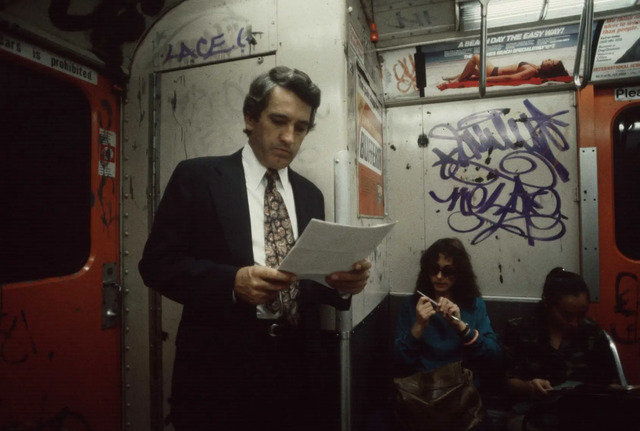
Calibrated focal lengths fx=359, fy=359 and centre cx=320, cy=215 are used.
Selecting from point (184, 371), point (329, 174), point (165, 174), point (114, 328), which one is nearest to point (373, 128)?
point (329, 174)

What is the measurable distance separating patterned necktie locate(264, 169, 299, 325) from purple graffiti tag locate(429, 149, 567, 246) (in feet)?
5.61

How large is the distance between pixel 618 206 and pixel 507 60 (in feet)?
4.31

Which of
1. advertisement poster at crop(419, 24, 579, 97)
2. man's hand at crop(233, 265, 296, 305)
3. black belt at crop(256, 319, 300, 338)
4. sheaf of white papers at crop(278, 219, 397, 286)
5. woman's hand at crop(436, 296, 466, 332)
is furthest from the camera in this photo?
advertisement poster at crop(419, 24, 579, 97)

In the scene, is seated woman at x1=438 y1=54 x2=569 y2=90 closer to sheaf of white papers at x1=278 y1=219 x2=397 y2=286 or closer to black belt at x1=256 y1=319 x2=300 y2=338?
sheaf of white papers at x1=278 y1=219 x2=397 y2=286

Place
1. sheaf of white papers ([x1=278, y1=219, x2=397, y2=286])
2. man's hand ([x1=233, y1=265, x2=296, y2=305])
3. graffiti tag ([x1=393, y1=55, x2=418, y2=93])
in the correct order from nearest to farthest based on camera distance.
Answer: sheaf of white papers ([x1=278, y1=219, x2=397, y2=286])
man's hand ([x1=233, y1=265, x2=296, y2=305])
graffiti tag ([x1=393, y1=55, x2=418, y2=93])

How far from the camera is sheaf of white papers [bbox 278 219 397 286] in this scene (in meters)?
1.00

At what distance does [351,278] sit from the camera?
1.33 meters

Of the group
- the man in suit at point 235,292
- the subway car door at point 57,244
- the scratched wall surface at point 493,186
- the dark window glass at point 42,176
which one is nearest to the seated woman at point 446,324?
the scratched wall surface at point 493,186

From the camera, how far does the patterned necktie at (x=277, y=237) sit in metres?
1.49

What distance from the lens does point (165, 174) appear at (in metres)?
2.22

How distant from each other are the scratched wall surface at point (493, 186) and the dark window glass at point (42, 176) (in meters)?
2.21

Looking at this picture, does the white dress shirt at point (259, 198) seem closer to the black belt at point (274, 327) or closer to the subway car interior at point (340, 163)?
the black belt at point (274, 327)

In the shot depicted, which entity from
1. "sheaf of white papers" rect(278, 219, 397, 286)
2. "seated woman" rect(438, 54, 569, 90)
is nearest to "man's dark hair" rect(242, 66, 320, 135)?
"sheaf of white papers" rect(278, 219, 397, 286)

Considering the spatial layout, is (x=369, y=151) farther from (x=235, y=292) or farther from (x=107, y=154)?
(x=107, y=154)
